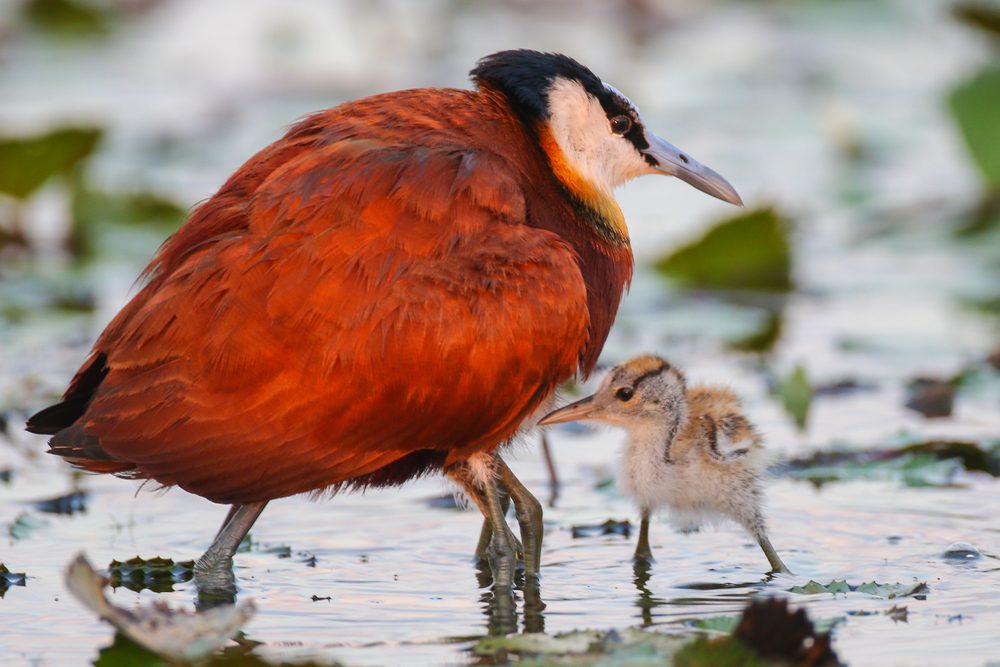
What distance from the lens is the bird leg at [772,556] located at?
14.7 ft

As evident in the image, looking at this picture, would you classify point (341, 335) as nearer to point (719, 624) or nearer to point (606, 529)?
point (719, 624)

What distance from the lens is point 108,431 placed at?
405 centimetres

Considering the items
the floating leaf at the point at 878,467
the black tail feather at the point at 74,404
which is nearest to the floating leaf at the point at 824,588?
the floating leaf at the point at 878,467

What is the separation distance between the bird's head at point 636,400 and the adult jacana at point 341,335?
66cm

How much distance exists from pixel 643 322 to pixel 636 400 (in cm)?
259

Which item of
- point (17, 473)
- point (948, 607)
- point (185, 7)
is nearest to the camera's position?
point (948, 607)

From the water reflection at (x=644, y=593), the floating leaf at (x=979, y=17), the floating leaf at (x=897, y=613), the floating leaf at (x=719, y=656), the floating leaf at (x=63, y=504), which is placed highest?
the floating leaf at (x=979, y=17)

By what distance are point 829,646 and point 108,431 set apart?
81.7 inches

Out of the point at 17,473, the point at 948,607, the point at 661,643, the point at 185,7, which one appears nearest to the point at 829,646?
the point at 661,643

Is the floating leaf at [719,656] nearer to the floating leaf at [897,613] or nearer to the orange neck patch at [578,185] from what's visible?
the floating leaf at [897,613]

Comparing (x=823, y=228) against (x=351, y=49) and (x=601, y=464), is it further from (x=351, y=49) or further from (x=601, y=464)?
(x=351, y=49)

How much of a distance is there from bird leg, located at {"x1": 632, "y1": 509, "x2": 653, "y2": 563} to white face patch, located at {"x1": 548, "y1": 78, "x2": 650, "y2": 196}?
1.14 m

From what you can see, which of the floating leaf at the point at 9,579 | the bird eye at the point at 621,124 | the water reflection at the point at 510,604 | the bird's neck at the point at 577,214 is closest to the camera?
the water reflection at the point at 510,604

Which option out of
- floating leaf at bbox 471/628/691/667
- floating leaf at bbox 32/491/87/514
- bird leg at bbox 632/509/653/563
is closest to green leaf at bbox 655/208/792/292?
bird leg at bbox 632/509/653/563
